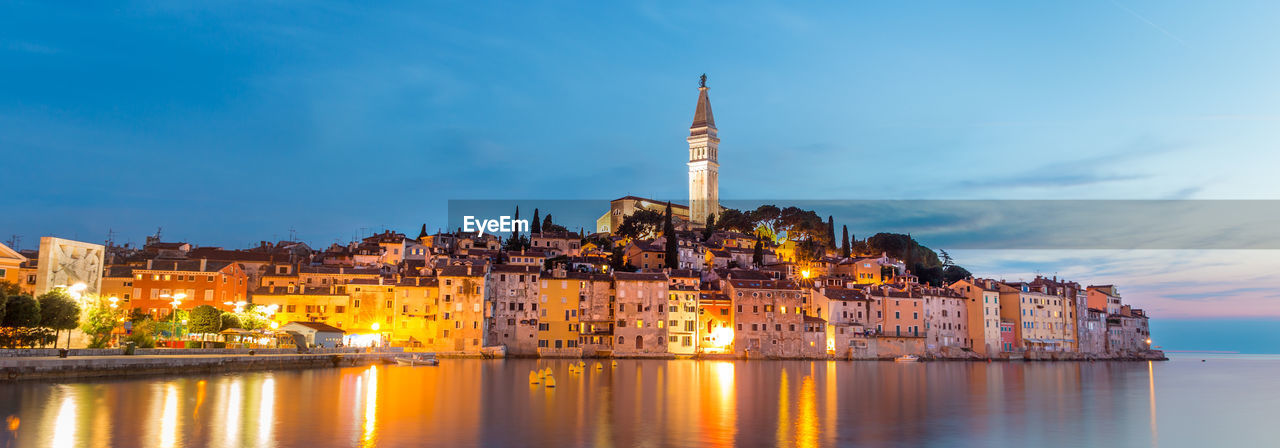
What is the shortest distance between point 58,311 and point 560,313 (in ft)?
116

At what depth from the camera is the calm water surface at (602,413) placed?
20.3 meters

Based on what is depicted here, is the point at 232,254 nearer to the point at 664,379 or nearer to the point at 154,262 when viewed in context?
the point at 154,262

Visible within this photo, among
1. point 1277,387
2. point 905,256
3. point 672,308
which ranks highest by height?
point 905,256

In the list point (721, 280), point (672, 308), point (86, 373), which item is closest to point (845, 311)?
point (721, 280)

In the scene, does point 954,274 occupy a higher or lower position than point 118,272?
higher

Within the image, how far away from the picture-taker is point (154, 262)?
61.7 metres

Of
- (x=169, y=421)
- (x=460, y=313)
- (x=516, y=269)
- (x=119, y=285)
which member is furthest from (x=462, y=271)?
(x=169, y=421)

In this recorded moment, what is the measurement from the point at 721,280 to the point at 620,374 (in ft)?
87.8

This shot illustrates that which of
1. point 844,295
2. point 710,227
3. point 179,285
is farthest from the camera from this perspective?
point 710,227

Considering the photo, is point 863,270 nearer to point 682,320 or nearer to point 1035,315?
point 1035,315

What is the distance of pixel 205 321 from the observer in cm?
5131

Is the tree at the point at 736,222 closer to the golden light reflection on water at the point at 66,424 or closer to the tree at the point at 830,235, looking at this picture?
the tree at the point at 830,235

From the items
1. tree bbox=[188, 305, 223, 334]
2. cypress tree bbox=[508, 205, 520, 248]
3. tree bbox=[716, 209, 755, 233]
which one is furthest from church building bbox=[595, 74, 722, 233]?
tree bbox=[188, 305, 223, 334]

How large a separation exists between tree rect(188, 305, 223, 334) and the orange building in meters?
8.84
